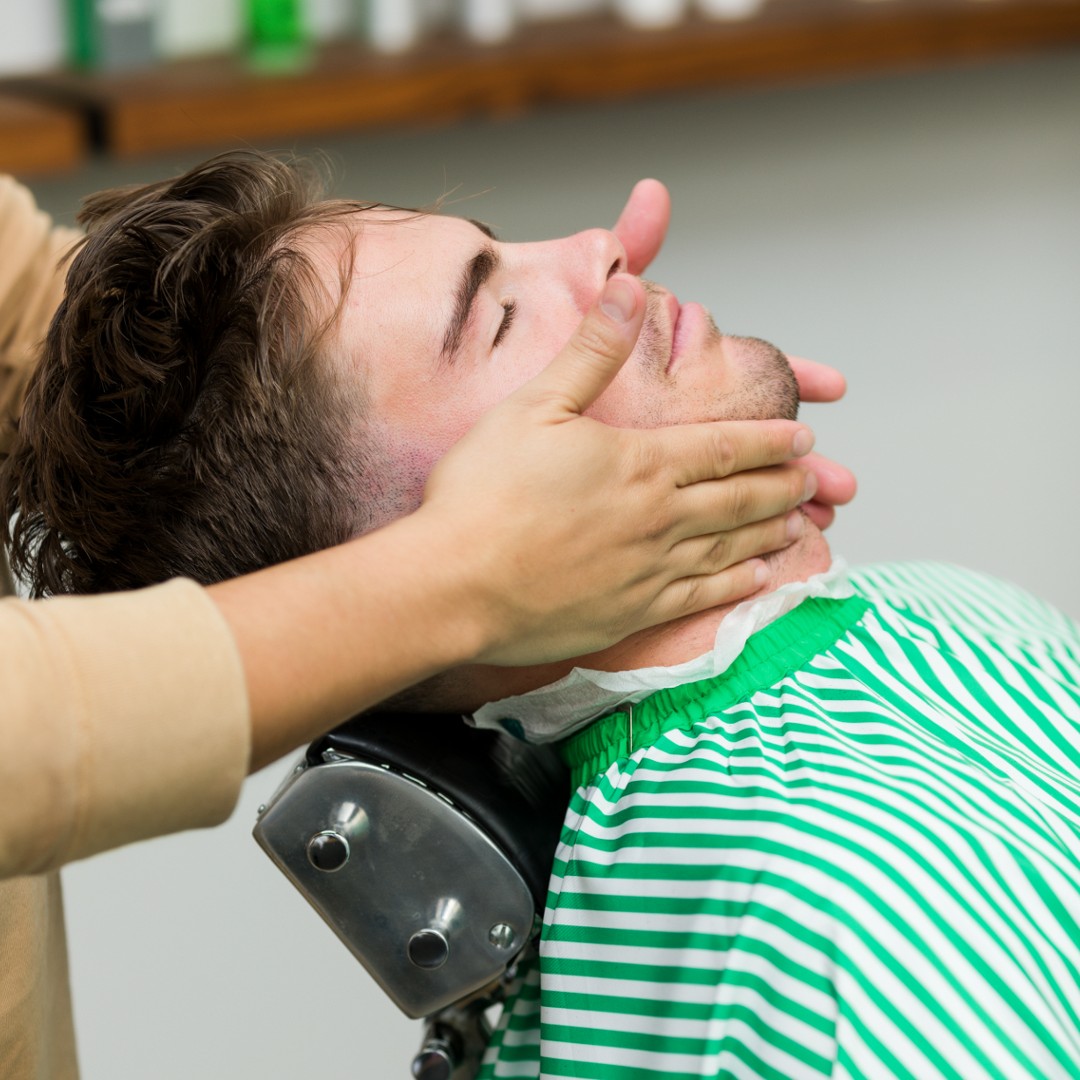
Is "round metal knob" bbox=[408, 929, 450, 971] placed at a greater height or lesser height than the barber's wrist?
lesser

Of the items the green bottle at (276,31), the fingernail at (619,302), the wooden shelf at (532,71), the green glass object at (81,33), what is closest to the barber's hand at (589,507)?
the fingernail at (619,302)

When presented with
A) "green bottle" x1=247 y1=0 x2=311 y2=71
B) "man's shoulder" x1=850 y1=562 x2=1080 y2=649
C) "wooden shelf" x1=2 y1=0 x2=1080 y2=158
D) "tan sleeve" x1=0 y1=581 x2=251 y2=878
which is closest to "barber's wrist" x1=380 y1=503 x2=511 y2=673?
"tan sleeve" x1=0 y1=581 x2=251 y2=878

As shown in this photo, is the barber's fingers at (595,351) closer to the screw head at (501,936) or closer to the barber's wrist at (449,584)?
the barber's wrist at (449,584)

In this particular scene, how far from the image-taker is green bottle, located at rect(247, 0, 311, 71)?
193 cm

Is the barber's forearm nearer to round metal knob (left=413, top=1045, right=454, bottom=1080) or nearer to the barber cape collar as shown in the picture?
the barber cape collar

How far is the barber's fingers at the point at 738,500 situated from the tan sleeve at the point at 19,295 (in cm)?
73

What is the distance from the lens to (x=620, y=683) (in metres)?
1.08

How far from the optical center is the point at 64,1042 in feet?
4.08

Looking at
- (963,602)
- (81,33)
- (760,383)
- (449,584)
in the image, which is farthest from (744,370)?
(81,33)

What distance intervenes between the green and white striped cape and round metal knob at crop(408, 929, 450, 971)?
0.09 meters

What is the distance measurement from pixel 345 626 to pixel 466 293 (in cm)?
48

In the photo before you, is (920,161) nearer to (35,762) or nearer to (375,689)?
(375,689)

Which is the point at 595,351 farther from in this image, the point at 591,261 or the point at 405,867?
the point at 405,867

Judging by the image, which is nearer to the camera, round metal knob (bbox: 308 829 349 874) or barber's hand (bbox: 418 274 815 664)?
barber's hand (bbox: 418 274 815 664)
